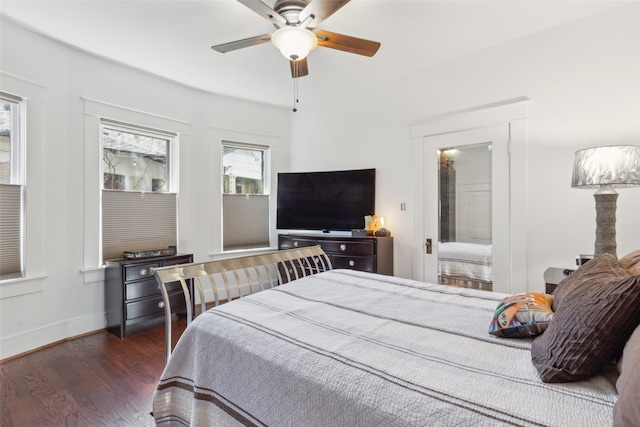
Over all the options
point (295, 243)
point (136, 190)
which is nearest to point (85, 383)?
point (136, 190)

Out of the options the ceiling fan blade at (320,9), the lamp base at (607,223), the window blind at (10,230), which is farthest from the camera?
the window blind at (10,230)

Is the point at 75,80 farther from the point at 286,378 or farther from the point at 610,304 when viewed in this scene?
the point at 610,304

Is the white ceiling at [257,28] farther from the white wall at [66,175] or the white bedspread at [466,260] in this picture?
the white bedspread at [466,260]

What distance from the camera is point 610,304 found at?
865 millimetres

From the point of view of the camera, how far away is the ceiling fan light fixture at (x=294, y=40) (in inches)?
75.8

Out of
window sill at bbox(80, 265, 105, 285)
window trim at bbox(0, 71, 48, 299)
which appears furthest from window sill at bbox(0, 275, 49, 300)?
window sill at bbox(80, 265, 105, 285)

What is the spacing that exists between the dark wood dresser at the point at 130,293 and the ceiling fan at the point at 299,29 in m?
2.25

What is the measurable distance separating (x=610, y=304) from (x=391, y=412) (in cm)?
69

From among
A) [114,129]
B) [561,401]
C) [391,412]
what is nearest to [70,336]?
[114,129]

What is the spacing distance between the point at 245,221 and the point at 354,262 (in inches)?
72.5

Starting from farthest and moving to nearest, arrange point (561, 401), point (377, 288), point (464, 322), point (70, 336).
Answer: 1. point (70, 336)
2. point (377, 288)
3. point (464, 322)
4. point (561, 401)

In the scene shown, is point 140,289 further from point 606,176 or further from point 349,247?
point 606,176

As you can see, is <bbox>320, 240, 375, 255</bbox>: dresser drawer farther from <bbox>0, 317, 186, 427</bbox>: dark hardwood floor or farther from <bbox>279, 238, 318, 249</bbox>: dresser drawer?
<bbox>0, 317, 186, 427</bbox>: dark hardwood floor

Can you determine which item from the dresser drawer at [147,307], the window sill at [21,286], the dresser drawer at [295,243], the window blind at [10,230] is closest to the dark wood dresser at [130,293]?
the dresser drawer at [147,307]
